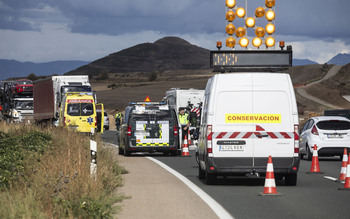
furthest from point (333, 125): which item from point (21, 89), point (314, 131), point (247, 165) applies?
point (21, 89)

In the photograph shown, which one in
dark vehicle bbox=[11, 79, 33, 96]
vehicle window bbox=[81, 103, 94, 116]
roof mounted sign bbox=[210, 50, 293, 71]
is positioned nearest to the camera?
roof mounted sign bbox=[210, 50, 293, 71]

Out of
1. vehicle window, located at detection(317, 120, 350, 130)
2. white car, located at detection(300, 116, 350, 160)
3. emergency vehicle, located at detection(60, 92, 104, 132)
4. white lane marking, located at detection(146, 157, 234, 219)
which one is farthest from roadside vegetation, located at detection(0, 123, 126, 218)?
emergency vehicle, located at detection(60, 92, 104, 132)

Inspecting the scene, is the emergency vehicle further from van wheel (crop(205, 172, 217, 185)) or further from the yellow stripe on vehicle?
the yellow stripe on vehicle

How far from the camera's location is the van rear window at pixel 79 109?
38.2 m

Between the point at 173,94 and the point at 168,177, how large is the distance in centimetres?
2515

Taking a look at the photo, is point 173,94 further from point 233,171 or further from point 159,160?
point 233,171

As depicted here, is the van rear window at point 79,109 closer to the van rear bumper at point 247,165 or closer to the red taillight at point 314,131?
the red taillight at point 314,131

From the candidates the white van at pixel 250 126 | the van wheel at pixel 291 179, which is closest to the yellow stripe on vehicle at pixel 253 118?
the white van at pixel 250 126

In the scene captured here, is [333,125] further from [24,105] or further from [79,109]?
A: [24,105]

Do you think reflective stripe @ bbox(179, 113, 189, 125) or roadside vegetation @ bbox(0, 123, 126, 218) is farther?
reflective stripe @ bbox(179, 113, 189, 125)

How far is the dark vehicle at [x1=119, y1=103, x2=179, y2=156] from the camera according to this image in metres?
26.4

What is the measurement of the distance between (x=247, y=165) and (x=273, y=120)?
3.49ft

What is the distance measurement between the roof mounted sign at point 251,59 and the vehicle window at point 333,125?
3.24m

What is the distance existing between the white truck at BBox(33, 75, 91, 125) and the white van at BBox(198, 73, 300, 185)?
29.7m
